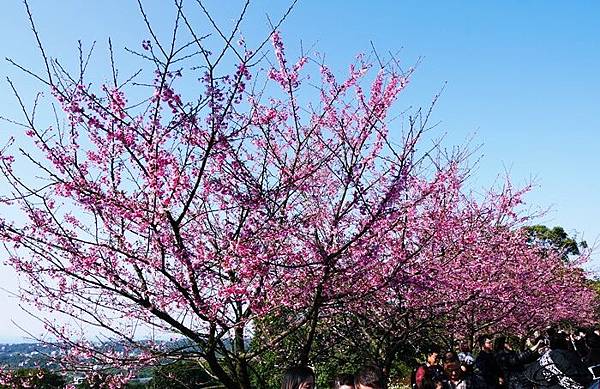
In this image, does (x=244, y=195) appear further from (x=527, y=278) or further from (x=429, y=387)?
(x=527, y=278)

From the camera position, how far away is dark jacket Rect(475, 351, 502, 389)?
772 centimetres

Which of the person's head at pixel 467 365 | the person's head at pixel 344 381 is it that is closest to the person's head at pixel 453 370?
the person's head at pixel 467 365

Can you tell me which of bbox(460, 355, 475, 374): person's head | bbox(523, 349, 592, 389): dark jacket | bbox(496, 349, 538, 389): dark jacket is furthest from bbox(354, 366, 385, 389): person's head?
bbox(496, 349, 538, 389): dark jacket

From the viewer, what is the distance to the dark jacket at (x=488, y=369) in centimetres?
772

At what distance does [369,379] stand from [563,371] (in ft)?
12.4

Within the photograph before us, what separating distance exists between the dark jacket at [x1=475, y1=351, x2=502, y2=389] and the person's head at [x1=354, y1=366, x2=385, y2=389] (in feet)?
14.7

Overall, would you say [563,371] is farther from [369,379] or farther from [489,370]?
[369,379]

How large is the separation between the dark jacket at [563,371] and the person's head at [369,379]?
365 cm

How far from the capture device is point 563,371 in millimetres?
6535

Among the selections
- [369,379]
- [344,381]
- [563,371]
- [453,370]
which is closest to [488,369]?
[453,370]

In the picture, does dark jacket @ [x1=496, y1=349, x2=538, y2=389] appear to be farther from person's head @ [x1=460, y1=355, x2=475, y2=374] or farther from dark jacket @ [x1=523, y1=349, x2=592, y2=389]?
dark jacket @ [x1=523, y1=349, x2=592, y2=389]

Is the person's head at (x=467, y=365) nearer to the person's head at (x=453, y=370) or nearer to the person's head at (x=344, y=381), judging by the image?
the person's head at (x=453, y=370)

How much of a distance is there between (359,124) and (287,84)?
2.56ft

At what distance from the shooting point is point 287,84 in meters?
5.38
